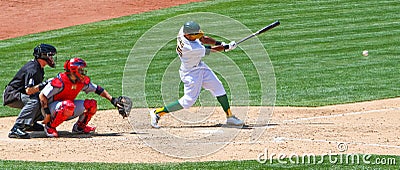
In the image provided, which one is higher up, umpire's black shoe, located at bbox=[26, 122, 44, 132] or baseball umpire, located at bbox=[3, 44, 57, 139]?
baseball umpire, located at bbox=[3, 44, 57, 139]

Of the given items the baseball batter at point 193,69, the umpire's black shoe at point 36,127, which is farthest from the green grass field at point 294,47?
the baseball batter at point 193,69

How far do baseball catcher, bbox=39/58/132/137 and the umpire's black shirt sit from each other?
21cm

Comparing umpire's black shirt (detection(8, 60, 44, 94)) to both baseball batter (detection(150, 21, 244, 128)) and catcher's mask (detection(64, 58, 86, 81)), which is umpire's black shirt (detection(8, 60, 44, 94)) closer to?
catcher's mask (detection(64, 58, 86, 81))

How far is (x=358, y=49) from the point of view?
58.4 feet

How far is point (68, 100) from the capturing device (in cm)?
1029

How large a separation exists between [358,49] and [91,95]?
6.68 m

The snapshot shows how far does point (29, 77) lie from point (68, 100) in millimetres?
598

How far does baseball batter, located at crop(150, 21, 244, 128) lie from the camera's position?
10.6m

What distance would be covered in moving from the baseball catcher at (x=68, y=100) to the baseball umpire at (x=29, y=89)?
170mm

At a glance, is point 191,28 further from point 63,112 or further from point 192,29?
point 63,112

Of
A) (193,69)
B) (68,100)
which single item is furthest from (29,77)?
(193,69)

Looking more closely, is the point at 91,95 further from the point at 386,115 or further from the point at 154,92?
the point at 386,115

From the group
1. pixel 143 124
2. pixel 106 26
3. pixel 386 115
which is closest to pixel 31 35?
pixel 106 26

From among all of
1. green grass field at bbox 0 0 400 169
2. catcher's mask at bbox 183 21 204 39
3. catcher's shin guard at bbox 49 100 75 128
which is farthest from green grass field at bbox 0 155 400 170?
catcher's mask at bbox 183 21 204 39
